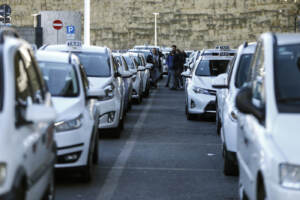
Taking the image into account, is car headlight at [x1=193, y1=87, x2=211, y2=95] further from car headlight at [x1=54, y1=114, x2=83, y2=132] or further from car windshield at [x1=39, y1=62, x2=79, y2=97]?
car headlight at [x1=54, y1=114, x2=83, y2=132]

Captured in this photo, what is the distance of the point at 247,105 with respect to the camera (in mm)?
6438

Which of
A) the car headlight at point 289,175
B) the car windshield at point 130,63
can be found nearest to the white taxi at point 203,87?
the car windshield at point 130,63

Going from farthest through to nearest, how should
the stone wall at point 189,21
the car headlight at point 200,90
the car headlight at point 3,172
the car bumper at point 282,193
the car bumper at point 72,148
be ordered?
1. the stone wall at point 189,21
2. the car headlight at point 200,90
3. the car bumper at point 72,148
4. the car bumper at point 282,193
5. the car headlight at point 3,172

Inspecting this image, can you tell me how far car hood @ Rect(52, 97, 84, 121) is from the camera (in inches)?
370

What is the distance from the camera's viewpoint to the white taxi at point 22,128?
5.13 meters

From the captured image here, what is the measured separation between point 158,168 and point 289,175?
18.2ft

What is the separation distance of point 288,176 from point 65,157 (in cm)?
410

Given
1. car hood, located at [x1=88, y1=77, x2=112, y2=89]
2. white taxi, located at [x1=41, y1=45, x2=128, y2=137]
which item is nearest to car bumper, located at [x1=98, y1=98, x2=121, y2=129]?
white taxi, located at [x1=41, y1=45, x2=128, y2=137]

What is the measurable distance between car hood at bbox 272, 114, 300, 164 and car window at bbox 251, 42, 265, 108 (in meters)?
0.36

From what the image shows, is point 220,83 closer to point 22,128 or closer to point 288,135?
point 288,135

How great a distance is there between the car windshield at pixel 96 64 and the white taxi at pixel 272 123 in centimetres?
751

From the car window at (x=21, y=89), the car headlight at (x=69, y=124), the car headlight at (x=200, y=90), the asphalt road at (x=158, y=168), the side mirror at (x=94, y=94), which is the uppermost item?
the car window at (x=21, y=89)

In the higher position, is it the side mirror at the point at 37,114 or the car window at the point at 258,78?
the car window at the point at 258,78

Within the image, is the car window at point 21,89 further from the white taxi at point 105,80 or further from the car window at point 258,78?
the white taxi at point 105,80
